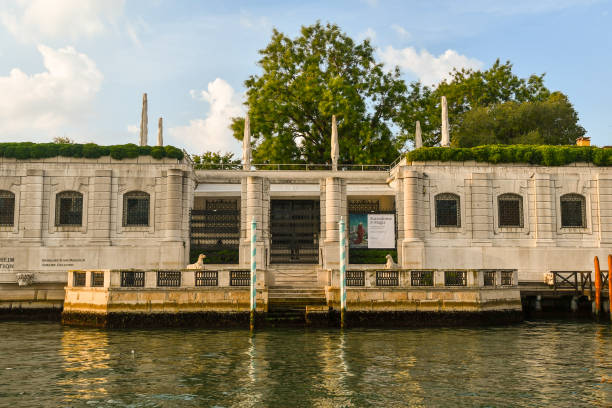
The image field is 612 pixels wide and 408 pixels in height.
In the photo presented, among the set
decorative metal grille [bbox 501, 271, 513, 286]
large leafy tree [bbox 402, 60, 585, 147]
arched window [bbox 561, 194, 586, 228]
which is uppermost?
large leafy tree [bbox 402, 60, 585, 147]

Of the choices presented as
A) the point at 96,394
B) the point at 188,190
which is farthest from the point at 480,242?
the point at 96,394

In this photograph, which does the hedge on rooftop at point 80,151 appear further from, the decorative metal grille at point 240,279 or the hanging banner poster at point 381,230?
the hanging banner poster at point 381,230

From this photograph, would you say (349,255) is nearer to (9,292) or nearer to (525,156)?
(525,156)

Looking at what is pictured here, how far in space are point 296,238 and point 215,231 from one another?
4826 millimetres

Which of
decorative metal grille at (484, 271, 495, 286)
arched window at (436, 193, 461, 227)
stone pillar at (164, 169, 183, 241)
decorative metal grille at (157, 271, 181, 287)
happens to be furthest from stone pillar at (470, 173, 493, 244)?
decorative metal grille at (157, 271, 181, 287)

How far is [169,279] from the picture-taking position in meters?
24.0

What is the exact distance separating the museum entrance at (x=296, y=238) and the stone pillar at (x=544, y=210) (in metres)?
12.4

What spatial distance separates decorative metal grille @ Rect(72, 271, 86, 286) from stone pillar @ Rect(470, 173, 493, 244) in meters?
20.6

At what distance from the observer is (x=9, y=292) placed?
27.6 m

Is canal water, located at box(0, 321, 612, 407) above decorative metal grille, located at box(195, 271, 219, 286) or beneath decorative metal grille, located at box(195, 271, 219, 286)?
beneath

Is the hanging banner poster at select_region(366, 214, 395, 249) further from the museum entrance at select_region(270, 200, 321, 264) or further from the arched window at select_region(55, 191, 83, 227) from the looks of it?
the arched window at select_region(55, 191, 83, 227)

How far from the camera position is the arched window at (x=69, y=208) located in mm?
31741

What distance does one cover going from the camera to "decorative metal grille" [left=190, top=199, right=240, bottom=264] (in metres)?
32.5

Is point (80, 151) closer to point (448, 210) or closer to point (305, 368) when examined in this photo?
point (448, 210)
